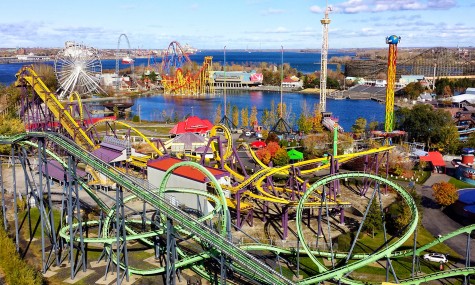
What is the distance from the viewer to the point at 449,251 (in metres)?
21.4

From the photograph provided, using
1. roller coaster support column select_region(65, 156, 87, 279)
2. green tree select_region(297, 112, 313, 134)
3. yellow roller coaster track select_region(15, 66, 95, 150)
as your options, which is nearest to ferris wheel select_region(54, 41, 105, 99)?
yellow roller coaster track select_region(15, 66, 95, 150)

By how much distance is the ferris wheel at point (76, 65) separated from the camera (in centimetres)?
6084

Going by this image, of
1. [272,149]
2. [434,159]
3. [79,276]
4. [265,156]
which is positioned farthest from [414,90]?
[79,276]

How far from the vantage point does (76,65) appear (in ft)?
203

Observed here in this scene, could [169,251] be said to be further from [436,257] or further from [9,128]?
[9,128]

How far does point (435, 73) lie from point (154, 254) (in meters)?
101

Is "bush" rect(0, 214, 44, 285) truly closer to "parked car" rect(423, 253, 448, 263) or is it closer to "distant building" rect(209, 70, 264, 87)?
"parked car" rect(423, 253, 448, 263)

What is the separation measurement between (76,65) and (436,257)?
54.1 metres

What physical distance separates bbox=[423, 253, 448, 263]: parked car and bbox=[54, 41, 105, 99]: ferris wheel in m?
52.3

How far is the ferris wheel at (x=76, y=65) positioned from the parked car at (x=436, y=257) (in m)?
52.3

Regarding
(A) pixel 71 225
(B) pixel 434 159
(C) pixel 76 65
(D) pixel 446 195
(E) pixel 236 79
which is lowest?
(D) pixel 446 195

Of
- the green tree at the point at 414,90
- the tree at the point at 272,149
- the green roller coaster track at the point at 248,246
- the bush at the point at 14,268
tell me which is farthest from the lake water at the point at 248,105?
the bush at the point at 14,268

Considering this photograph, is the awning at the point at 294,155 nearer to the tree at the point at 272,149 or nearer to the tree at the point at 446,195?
the tree at the point at 272,149

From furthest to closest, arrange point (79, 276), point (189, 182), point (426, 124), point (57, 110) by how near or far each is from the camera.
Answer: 1. point (426, 124)
2. point (57, 110)
3. point (189, 182)
4. point (79, 276)
